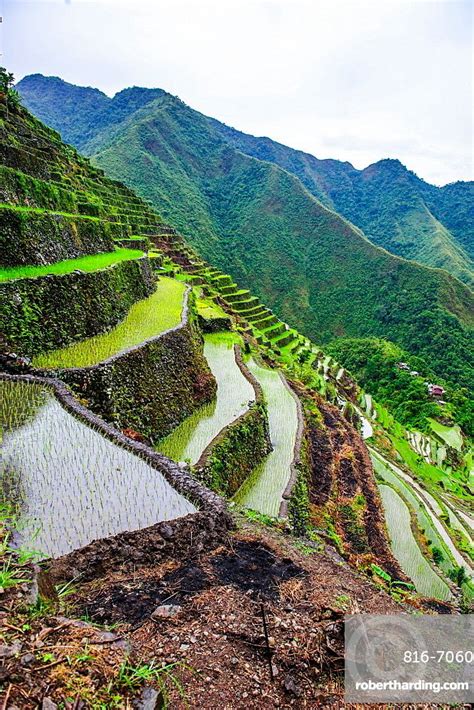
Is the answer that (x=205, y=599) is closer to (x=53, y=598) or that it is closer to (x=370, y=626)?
(x=53, y=598)

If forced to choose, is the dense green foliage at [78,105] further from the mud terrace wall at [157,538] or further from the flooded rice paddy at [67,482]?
the mud terrace wall at [157,538]

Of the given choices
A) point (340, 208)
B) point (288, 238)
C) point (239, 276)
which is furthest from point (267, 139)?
point (239, 276)

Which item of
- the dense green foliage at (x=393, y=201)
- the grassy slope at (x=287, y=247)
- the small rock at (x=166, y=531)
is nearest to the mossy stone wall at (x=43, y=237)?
the small rock at (x=166, y=531)

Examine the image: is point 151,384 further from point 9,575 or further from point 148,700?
point 148,700

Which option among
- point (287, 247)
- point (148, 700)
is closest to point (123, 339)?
point (148, 700)

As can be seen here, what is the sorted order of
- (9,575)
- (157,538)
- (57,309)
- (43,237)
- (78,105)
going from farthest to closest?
(78,105)
(43,237)
(57,309)
(157,538)
(9,575)

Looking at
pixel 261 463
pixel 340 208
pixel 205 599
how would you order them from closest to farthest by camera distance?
pixel 205 599
pixel 261 463
pixel 340 208
